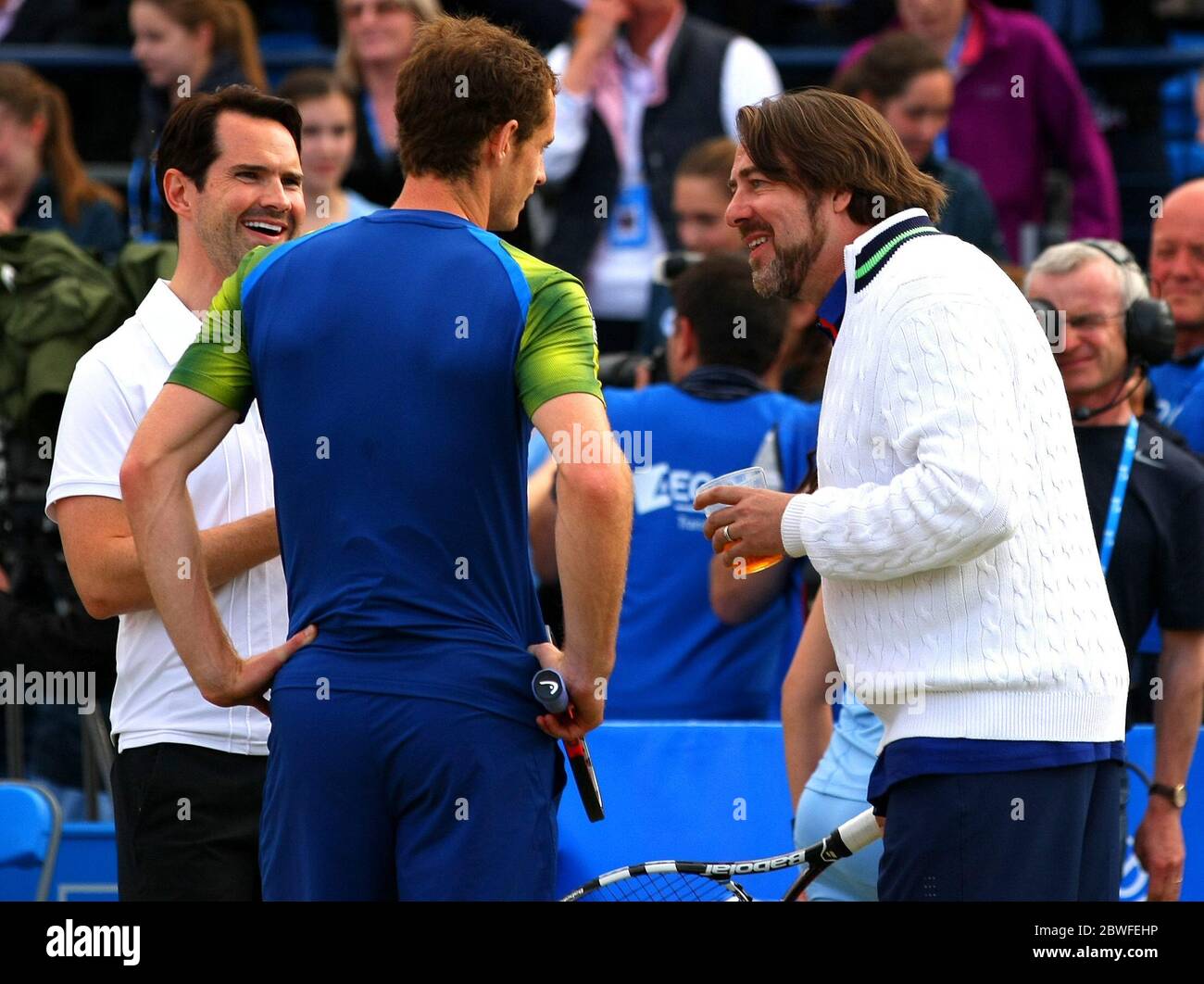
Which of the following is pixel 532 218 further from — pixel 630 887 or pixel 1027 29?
pixel 630 887

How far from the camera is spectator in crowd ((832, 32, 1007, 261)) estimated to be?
6.36 m

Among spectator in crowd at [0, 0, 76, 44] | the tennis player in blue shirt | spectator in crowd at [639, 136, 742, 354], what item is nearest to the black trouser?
the tennis player in blue shirt

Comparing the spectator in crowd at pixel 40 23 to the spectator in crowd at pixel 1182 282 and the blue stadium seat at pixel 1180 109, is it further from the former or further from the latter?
the spectator in crowd at pixel 1182 282

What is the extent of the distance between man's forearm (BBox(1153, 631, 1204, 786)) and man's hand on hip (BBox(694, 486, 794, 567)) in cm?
138

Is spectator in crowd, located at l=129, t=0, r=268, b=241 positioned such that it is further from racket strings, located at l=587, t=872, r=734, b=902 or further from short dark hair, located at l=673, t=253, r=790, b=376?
racket strings, located at l=587, t=872, r=734, b=902

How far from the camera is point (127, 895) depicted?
132 inches

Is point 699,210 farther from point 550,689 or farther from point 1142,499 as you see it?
point 550,689

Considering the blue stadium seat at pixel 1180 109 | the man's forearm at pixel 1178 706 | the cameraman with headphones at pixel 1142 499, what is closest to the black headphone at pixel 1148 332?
the cameraman with headphones at pixel 1142 499

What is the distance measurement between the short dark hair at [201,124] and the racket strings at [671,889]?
1.57 meters

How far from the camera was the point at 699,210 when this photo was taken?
6082 millimetres

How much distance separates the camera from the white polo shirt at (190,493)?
329 centimetres

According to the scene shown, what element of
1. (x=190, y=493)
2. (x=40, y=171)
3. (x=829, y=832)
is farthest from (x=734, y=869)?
(x=40, y=171)
